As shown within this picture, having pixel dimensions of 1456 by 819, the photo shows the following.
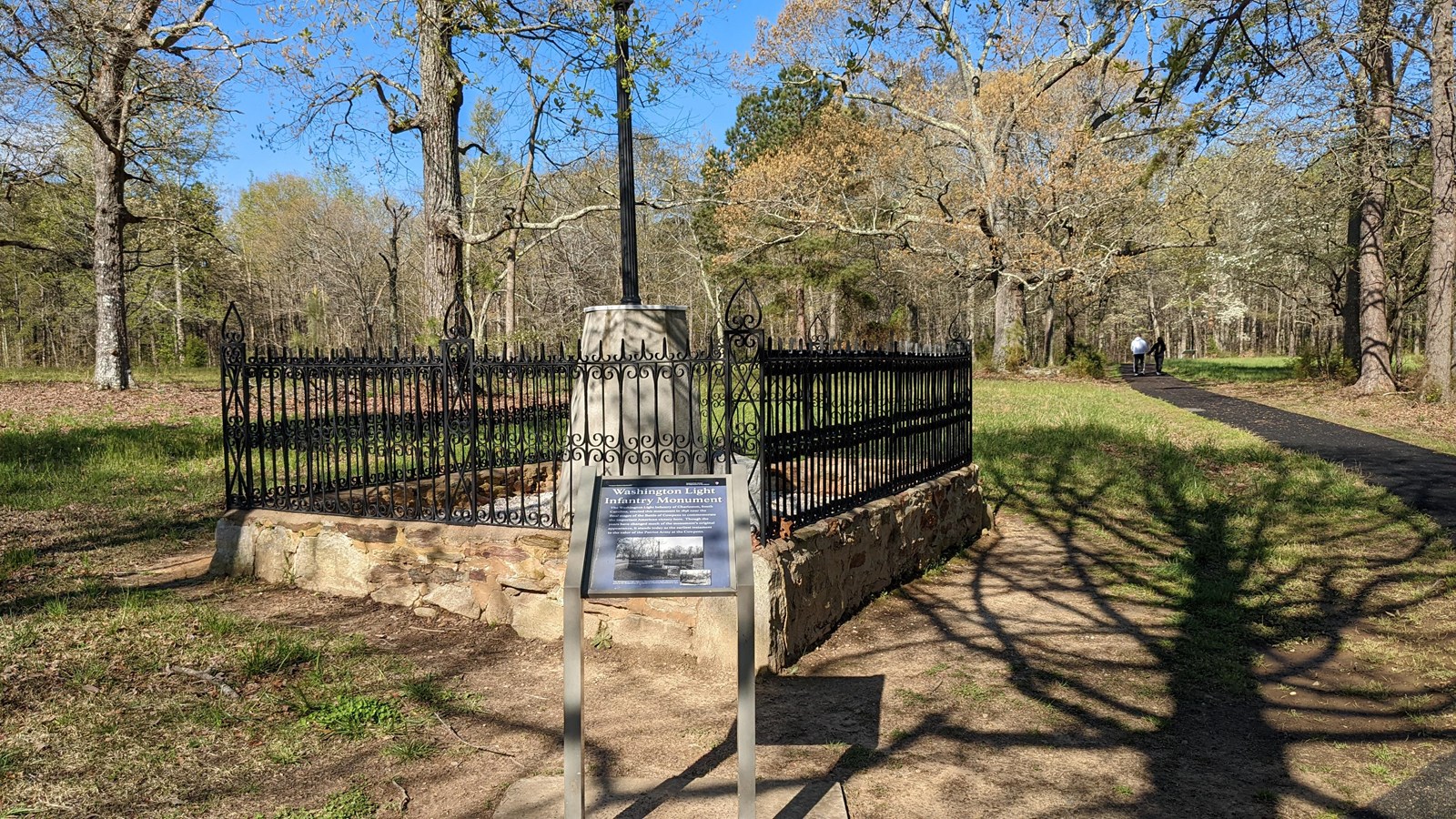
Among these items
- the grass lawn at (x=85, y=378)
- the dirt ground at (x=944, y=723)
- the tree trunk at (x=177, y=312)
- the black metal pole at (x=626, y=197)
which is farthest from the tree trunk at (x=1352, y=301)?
the tree trunk at (x=177, y=312)

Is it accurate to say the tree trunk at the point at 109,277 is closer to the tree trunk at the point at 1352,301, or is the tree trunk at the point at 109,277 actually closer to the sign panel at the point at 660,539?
the sign panel at the point at 660,539

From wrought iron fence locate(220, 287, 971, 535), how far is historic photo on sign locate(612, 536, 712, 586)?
57.4 inches

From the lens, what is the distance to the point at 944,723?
4383 millimetres

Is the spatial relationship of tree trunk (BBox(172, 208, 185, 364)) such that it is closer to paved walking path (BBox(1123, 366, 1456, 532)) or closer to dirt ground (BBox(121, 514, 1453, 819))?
dirt ground (BBox(121, 514, 1453, 819))

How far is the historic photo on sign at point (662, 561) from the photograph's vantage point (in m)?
3.31

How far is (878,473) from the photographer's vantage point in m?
6.79

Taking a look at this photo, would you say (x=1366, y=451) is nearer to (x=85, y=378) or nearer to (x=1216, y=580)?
(x=1216, y=580)

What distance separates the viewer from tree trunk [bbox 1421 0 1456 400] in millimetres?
15711

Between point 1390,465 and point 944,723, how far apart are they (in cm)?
1005

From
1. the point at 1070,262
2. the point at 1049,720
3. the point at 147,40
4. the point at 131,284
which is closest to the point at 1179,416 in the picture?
the point at 1070,262

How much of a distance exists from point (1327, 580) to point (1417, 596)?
1.98 ft

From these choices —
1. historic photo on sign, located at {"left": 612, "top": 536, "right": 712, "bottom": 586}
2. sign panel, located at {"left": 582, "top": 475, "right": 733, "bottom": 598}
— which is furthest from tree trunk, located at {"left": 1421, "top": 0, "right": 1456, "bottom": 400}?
historic photo on sign, located at {"left": 612, "top": 536, "right": 712, "bottom": 586}

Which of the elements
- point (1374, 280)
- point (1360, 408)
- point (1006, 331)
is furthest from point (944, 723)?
point (1006, 331)

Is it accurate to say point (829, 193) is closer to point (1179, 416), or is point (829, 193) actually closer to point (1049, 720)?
point (1179, 416)
